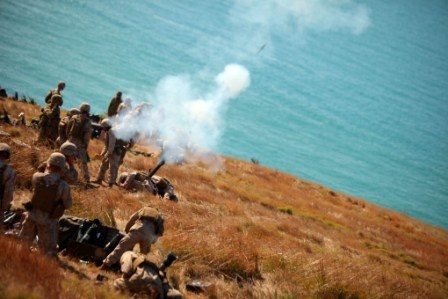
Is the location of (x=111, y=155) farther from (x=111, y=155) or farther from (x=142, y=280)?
(x=142, y=280)

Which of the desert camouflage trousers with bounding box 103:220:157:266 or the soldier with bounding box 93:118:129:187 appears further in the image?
the soldier with bounding box 93:118:129:187

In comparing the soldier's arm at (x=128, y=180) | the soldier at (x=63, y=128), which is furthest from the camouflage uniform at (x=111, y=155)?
the soldier at (x=63, y=128)

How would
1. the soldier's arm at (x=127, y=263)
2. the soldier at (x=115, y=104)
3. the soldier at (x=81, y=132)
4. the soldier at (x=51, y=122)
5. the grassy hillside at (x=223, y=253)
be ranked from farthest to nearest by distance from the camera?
1. the soldier at (x=115, y=104)
2. the soldier at (x=51, y=122)
3. the soldier at (x=81, y=132)
4. the soldier's arm at (x=127, y=263)
5. the grassy hillside at (x=223, y=253)

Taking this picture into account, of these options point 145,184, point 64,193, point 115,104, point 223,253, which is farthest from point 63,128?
point 223,253

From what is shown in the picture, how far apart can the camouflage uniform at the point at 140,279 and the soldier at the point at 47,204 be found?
4.33 ft

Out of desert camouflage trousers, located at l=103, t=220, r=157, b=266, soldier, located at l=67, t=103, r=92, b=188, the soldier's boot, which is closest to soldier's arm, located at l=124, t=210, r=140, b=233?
desert camouflage trousers, located at l=103, t=220, r=157, b=266

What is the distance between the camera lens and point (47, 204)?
6672 millimetres

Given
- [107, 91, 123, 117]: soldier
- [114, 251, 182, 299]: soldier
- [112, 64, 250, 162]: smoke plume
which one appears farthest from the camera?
[107, 91, 123, 117]: soldier

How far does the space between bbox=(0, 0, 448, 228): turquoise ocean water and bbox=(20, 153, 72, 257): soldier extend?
11.2m

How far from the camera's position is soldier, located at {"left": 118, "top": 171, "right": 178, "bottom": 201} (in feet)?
41.4

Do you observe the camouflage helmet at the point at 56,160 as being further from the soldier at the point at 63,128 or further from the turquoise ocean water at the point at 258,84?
the turquoise ocean water at the point at 258,84

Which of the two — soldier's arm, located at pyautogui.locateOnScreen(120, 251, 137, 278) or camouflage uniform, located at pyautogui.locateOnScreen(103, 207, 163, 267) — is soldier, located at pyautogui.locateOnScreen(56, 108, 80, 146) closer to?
camouflage uniform, located at pyautogui.locateOnScreen(103, 207, 163, 267)

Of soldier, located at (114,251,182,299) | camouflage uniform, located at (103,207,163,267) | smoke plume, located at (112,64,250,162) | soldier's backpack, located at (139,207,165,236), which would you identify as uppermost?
smoke plume, located at (112,64,250,162)

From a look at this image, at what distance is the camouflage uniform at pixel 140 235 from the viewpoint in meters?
7.25
